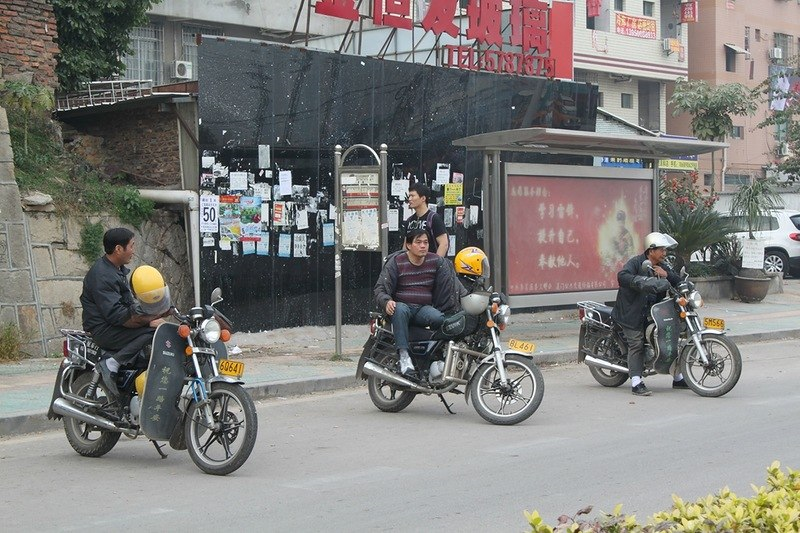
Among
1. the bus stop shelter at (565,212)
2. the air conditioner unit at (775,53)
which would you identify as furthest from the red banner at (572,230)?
the air conditioner unit at (775,53)

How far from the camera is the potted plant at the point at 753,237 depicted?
70.7 ft

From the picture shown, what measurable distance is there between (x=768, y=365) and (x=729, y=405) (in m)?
3.73

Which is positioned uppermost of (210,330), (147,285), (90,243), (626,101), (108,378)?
(626,101)

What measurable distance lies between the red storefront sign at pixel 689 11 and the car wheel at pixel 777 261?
52.6 feet

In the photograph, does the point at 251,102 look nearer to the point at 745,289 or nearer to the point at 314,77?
the point at 314,77

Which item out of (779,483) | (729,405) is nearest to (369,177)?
(729,405)

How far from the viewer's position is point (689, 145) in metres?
16.5

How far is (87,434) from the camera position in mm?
8531

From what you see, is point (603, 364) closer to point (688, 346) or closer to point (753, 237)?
point (688, 346)

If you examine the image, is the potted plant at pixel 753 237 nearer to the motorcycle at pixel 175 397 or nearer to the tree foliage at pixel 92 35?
the tree foliage at pixel 92 35

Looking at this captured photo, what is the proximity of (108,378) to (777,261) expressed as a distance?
902 inches

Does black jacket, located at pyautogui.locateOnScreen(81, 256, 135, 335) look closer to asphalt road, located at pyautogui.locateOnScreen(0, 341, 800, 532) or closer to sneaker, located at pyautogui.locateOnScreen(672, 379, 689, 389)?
asphalt road, located at pyautogui.locateOnScreen(0, 341, 800, 532)

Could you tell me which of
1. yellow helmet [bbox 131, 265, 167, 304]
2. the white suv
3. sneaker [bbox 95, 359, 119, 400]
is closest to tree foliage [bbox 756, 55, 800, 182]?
the white suv

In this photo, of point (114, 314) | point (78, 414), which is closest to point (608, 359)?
point (114, 314)
